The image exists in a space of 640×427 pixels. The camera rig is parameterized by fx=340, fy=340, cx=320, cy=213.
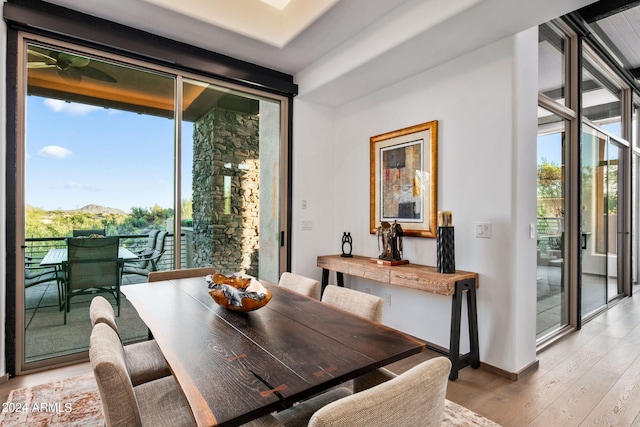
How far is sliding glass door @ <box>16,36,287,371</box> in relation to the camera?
2.66 m

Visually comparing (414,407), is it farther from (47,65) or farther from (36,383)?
(47,65)

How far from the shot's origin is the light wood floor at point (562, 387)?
81.1 inches

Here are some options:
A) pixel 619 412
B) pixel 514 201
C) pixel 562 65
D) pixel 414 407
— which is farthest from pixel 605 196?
pixel 414 407

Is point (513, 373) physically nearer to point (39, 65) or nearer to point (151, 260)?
point (151, 260)

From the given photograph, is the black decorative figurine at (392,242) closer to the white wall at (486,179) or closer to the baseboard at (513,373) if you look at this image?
the white wall at (486,179)

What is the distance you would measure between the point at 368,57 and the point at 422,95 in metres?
0.66

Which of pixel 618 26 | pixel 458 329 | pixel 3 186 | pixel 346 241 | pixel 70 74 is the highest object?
pixel 618 26

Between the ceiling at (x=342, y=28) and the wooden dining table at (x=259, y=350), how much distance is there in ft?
6.96

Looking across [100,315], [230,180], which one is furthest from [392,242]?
[100,315]

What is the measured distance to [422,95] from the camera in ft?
10.5

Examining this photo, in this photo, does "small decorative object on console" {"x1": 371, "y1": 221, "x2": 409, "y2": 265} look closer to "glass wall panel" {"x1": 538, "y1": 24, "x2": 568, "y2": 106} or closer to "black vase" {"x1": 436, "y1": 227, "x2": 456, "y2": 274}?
"black vase" {"x1": 436, "y1": 227, "x2": 456, "y2": 274}

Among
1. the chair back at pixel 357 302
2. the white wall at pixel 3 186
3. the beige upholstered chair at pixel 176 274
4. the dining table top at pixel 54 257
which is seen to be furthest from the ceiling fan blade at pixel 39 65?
the chair back at pixel 357 302

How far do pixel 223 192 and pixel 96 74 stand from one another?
147 cm

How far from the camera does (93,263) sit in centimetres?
294
